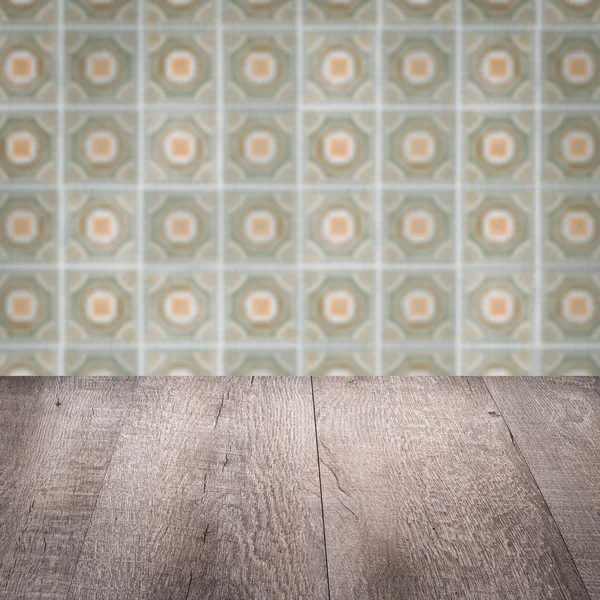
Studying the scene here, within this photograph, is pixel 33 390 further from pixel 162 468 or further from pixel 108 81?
pixel 108 81

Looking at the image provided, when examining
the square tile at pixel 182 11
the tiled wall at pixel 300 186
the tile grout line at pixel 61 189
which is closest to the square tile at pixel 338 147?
the tiled wall at pixel 300 186

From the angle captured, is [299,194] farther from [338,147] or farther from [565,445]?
[565,445]

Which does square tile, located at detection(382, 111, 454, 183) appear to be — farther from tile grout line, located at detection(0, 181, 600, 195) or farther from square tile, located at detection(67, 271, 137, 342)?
square tile, located at detection(67, 271, 137, 342)

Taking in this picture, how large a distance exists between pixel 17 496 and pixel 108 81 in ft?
2.80

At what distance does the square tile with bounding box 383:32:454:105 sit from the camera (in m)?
1.62

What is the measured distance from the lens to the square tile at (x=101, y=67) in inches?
63.6

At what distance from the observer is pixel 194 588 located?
939 millimetres

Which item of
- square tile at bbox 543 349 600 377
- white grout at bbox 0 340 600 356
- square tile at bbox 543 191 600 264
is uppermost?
square tile at bbox 543 191 600 264

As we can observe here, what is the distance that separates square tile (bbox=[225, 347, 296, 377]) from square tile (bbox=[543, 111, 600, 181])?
25.4 inches

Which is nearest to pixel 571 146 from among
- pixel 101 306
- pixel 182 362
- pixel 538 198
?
pixel 538 198

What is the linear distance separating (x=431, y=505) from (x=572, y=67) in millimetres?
968

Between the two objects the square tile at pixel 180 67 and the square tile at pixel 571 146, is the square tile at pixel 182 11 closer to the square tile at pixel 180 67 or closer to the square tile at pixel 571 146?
the square tile at pixel 180 67

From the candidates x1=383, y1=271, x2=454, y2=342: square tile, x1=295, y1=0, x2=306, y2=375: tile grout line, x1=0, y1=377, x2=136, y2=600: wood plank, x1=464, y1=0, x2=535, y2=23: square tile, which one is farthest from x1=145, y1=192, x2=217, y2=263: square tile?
x1=464, y1=0, x2=535, y2=23: square tile

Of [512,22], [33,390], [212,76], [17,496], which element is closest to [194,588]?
[17,496]
